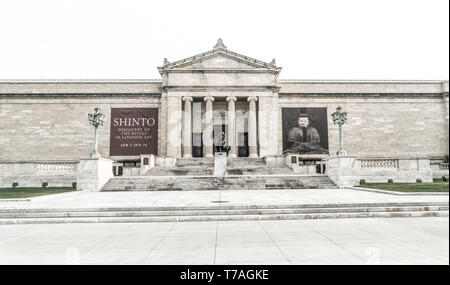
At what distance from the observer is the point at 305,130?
38875 millimetres

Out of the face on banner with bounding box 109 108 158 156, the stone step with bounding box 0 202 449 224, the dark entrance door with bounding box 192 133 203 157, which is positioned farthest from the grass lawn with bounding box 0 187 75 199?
the dark entrance door with bounding box 192 133 203 157

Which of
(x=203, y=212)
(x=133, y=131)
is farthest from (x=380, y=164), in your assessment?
(x=133, y=131)

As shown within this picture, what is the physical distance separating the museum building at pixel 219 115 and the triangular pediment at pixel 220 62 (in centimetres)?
12

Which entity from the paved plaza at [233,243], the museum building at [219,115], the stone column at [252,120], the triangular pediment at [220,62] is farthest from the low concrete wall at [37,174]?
the stone column at [252,120]

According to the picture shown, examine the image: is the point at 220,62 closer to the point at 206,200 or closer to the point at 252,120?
the point at 252,120

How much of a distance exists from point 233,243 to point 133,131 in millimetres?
34192

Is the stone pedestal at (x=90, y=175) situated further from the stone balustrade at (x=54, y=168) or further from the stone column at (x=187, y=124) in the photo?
the stone column at (x=187, y=124)

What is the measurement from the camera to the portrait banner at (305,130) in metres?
38.1

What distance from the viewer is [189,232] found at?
7.77 metres

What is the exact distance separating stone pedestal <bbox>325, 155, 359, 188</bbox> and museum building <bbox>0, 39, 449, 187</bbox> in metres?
15.7

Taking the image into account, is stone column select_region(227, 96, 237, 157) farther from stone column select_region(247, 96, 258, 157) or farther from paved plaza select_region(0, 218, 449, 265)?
paved plaza select_region(0, 218, 449, 265)

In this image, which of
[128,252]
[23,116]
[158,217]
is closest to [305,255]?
[128,252]
